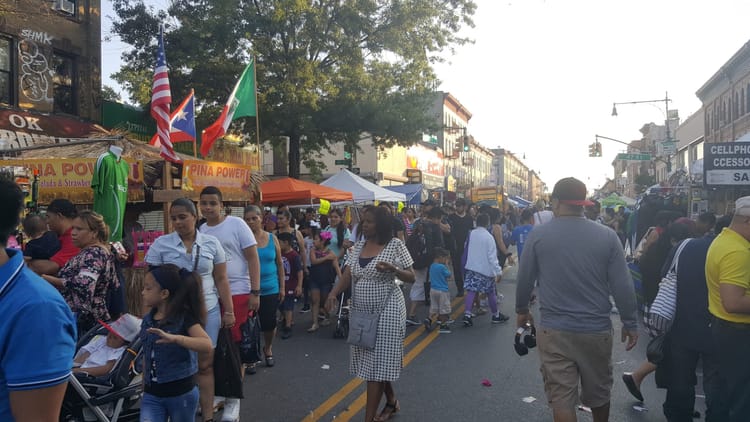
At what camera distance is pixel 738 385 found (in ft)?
12.5

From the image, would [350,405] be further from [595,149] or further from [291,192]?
Result: [595,149]

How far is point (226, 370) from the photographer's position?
4.65 m

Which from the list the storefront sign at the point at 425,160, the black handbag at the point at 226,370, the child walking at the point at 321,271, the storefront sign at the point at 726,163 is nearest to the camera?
the black handbag at the point at 226,370

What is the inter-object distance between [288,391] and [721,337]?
3899 millimetres

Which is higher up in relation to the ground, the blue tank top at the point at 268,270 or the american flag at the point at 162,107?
the american flag at the point at 162,107

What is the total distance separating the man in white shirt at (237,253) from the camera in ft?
17.3

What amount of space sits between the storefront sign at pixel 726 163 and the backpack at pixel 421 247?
22.4 feet

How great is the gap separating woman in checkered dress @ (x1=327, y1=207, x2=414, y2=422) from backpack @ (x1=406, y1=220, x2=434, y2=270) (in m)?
4.42

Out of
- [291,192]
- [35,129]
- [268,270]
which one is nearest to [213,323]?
[268,270]

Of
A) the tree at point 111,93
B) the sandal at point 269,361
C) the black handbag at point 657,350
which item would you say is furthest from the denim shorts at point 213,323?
the tree at point 111,93

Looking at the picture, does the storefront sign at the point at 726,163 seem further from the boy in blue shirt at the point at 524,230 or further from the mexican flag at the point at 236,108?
the mexican flag at the point at 236,108

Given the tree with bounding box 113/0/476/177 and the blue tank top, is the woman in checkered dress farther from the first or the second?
the tree with bounding box 113/0/476/177

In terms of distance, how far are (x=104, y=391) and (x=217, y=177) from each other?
604 centimetres

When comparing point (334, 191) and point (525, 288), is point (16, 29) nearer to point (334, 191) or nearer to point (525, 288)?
point (334, 191)
